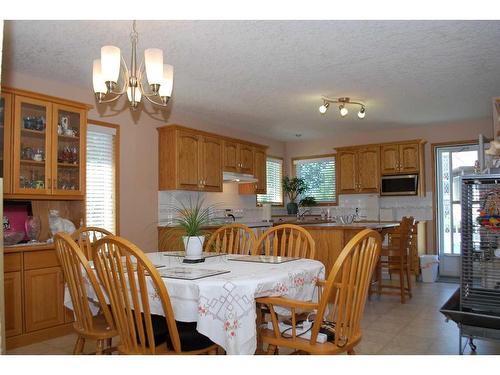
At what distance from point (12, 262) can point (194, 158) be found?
268 cm

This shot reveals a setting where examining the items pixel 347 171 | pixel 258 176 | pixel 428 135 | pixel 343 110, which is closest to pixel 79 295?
pixel 343 110

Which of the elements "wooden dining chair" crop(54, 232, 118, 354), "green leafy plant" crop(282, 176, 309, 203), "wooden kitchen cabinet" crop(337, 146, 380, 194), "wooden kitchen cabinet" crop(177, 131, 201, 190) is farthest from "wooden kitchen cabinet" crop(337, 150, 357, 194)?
"wooden dining chair" crop(54, 232, 118, 354)

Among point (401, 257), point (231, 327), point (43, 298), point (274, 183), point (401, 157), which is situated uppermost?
point (401, 157)

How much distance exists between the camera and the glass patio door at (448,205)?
6.73 m

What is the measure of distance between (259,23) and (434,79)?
2276 millimetres

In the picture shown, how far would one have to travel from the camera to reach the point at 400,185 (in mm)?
6727

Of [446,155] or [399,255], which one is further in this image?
[446,155]

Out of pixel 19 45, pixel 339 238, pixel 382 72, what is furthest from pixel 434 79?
pixel 19 45

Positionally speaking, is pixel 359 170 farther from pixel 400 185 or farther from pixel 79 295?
pixel 79 295

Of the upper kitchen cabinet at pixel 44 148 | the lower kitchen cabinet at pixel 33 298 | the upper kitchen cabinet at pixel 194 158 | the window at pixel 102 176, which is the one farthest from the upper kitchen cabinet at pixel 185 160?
the lower kitchen cabinet at pixel 33 298

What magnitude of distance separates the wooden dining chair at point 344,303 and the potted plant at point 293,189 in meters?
5.77

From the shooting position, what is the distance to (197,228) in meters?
2.68

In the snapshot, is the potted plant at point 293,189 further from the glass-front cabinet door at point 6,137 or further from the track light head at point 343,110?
the glass-front cabinet door at point 6,137

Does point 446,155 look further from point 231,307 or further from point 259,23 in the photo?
point 231,307
